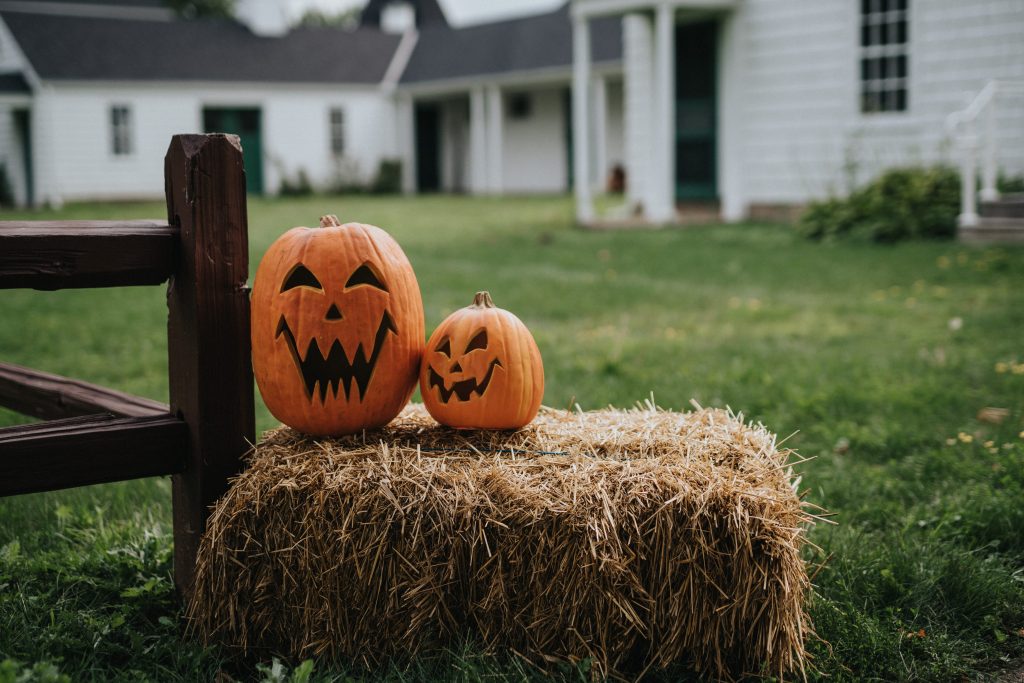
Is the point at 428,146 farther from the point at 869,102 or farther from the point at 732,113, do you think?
the point at 869,102

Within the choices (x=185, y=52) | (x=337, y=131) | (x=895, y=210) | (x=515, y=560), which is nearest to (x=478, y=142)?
(x=337, y=131)

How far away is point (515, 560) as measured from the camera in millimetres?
2213

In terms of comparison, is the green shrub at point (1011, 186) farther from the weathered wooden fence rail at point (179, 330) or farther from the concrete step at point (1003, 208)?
the weathered wooden fence rail at point (179, 330)

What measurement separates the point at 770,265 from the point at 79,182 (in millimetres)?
21117

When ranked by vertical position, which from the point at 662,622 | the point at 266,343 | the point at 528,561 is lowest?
the point at 662,622

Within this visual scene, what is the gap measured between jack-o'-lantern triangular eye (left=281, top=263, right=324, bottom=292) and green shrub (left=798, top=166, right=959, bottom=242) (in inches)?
381

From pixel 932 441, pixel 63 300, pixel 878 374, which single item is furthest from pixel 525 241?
pixel 932 441

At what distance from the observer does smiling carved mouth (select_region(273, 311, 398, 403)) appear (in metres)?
2.48

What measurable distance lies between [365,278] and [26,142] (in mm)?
27722

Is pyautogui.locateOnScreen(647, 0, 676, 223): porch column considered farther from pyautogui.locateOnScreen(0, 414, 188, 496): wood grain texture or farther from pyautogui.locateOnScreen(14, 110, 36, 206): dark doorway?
pyautogui.locateOnScreen(14, 110, 36, 206): dark doorway

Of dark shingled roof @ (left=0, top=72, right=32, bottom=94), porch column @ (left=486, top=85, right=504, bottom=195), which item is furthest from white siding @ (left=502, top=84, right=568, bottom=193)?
dark shingled roof @ (left=0, top=72, right=32, bottom=94)

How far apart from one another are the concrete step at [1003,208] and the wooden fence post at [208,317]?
32.7 ft

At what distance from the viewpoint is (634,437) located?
8.39ft

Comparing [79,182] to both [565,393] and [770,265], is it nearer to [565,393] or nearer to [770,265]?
[770,265]
